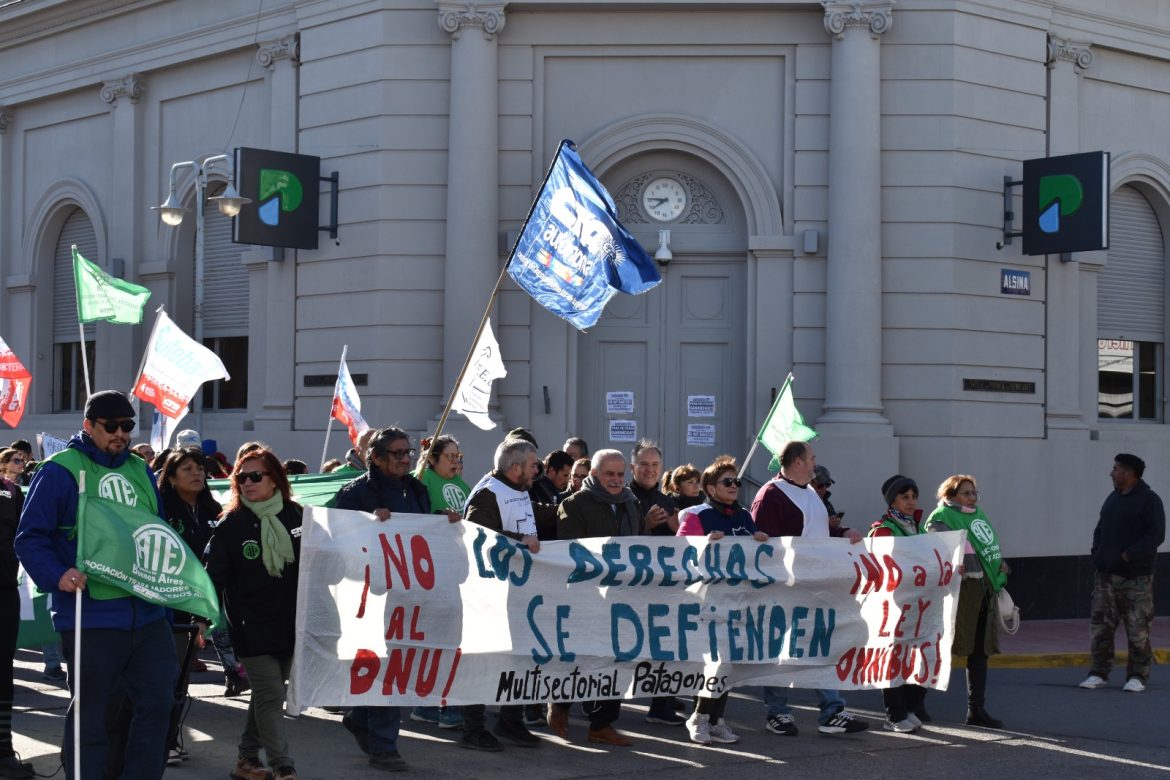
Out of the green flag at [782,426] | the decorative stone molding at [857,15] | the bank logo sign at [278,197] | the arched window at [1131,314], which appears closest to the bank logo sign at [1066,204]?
the decorative stone molding at [857,15]

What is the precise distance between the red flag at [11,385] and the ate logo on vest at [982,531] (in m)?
10.9

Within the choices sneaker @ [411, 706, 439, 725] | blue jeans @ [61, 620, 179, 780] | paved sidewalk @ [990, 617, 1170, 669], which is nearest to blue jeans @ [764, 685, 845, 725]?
sneaker @ [411, 706, 439, 725]

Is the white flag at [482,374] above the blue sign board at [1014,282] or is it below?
below

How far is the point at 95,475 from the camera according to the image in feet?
22.6

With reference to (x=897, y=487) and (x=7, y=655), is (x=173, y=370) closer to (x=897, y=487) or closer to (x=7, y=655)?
(x=7, y=655)

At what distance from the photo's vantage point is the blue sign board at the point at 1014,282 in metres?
17.2

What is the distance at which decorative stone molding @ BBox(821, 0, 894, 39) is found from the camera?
1659 cm

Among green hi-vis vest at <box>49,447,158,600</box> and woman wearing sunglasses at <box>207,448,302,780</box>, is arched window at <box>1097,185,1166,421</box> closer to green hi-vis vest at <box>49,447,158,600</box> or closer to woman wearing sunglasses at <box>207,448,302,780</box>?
woman wearing sunglasses at <box>207,448,302,780</box>

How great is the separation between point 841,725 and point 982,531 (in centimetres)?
191

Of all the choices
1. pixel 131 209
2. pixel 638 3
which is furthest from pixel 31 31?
pixel 638 3

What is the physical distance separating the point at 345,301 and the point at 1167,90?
10809 millimetres

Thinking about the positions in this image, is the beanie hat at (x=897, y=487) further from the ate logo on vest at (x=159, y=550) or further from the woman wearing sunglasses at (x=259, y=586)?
the ate logo on vest at (x=159, y=550)

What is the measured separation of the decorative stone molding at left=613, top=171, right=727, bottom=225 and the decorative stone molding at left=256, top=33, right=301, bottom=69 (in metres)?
4.48

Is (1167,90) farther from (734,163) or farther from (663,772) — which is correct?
(663,772)
